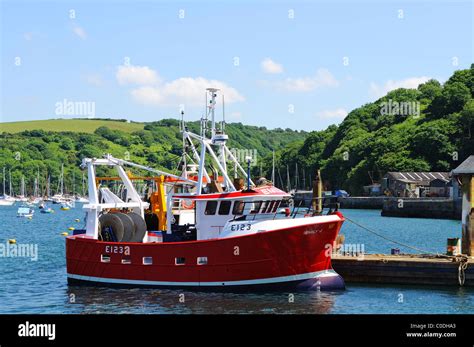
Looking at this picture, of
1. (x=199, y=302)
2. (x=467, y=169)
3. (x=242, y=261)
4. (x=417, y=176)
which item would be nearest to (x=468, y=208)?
(x=467, y=169)

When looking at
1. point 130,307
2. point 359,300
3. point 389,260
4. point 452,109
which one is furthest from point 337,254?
point 452,109

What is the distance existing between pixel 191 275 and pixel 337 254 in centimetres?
750

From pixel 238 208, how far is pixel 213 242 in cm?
197

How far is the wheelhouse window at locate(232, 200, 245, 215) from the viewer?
32.5 meters

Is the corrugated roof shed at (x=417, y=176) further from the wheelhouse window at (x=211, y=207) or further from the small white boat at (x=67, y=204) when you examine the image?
the wheelhouse window at (x=211, y=207)

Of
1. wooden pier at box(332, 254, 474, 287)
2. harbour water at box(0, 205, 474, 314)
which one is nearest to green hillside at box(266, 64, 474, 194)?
wooden pier at box(332, 254, 474, 287)

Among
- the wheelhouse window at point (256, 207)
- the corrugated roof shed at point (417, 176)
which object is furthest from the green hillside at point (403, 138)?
the wheelhouse window at point (256, 207)

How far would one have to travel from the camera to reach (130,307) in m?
30.3

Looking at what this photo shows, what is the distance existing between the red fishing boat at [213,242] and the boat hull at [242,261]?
39 mm

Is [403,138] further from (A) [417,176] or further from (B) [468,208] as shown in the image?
(B) [468,208]

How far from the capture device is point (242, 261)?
31.2 meters

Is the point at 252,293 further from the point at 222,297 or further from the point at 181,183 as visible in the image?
the point at 181,183

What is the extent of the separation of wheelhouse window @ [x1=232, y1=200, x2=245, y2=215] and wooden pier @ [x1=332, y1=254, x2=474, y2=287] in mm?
5154

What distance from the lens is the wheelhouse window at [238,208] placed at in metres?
32.5
